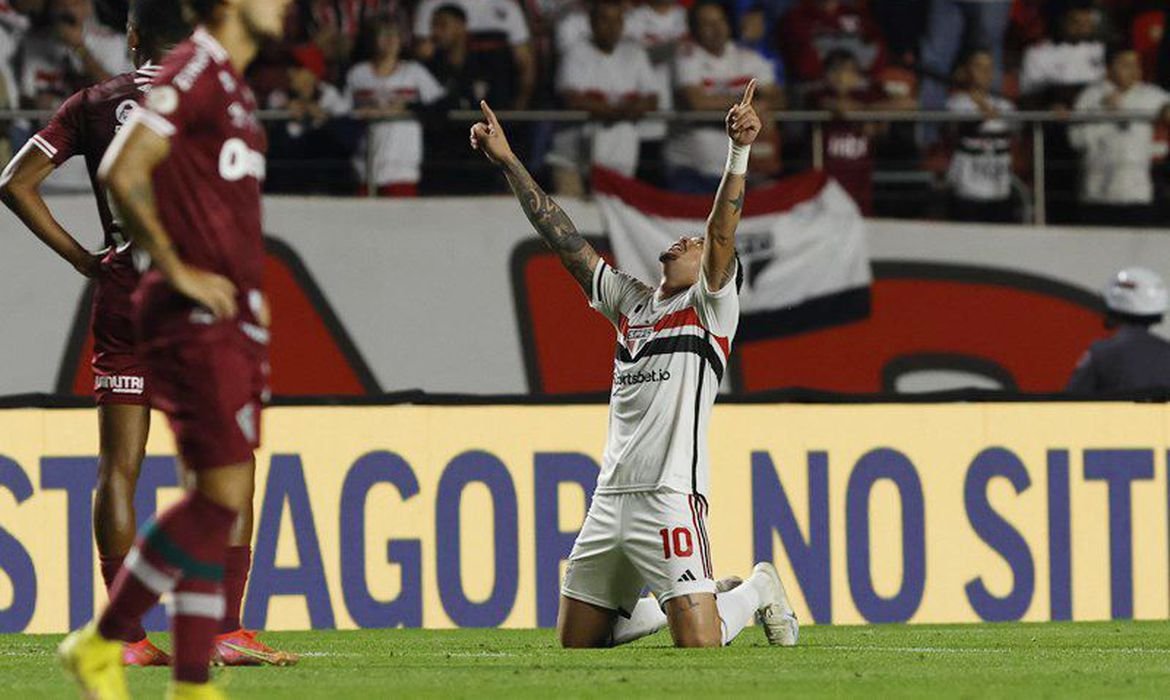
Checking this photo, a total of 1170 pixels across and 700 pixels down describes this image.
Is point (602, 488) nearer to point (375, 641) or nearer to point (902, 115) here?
point (375, 641)

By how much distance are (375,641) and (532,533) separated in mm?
1601

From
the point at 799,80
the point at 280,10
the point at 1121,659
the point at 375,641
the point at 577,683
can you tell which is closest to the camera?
the point at 280,10

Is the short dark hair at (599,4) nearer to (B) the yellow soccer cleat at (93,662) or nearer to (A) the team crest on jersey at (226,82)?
(A) the team crest on jersey at (226,82)

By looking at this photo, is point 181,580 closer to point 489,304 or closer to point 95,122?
point 95,122

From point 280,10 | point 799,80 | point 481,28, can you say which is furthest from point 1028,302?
point 280,10

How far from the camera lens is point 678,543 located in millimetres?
9430

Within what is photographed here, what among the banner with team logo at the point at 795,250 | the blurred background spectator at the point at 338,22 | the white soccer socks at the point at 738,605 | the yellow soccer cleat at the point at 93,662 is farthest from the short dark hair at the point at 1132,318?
the yellow soccer cleat at the point at 93,662

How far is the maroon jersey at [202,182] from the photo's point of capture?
5980 millimetres

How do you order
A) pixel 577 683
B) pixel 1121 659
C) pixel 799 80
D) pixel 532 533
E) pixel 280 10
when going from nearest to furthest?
pixel 280 10, pixel 577 683, pixel 1121 659, pixel 532 533, pixel 799 80

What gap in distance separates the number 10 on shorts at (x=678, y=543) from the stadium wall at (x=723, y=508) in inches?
93.6

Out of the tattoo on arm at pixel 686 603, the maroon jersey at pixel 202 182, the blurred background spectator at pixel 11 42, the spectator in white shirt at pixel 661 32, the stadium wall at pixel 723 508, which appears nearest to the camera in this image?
the maroon jersey at pixel 202 182

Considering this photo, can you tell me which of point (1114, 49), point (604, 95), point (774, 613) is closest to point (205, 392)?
point (774, 613)

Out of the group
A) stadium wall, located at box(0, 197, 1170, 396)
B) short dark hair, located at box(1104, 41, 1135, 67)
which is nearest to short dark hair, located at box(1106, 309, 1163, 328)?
stadium wall, located at box(0, 197, 1170, 396)

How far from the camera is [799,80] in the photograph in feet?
53.0
